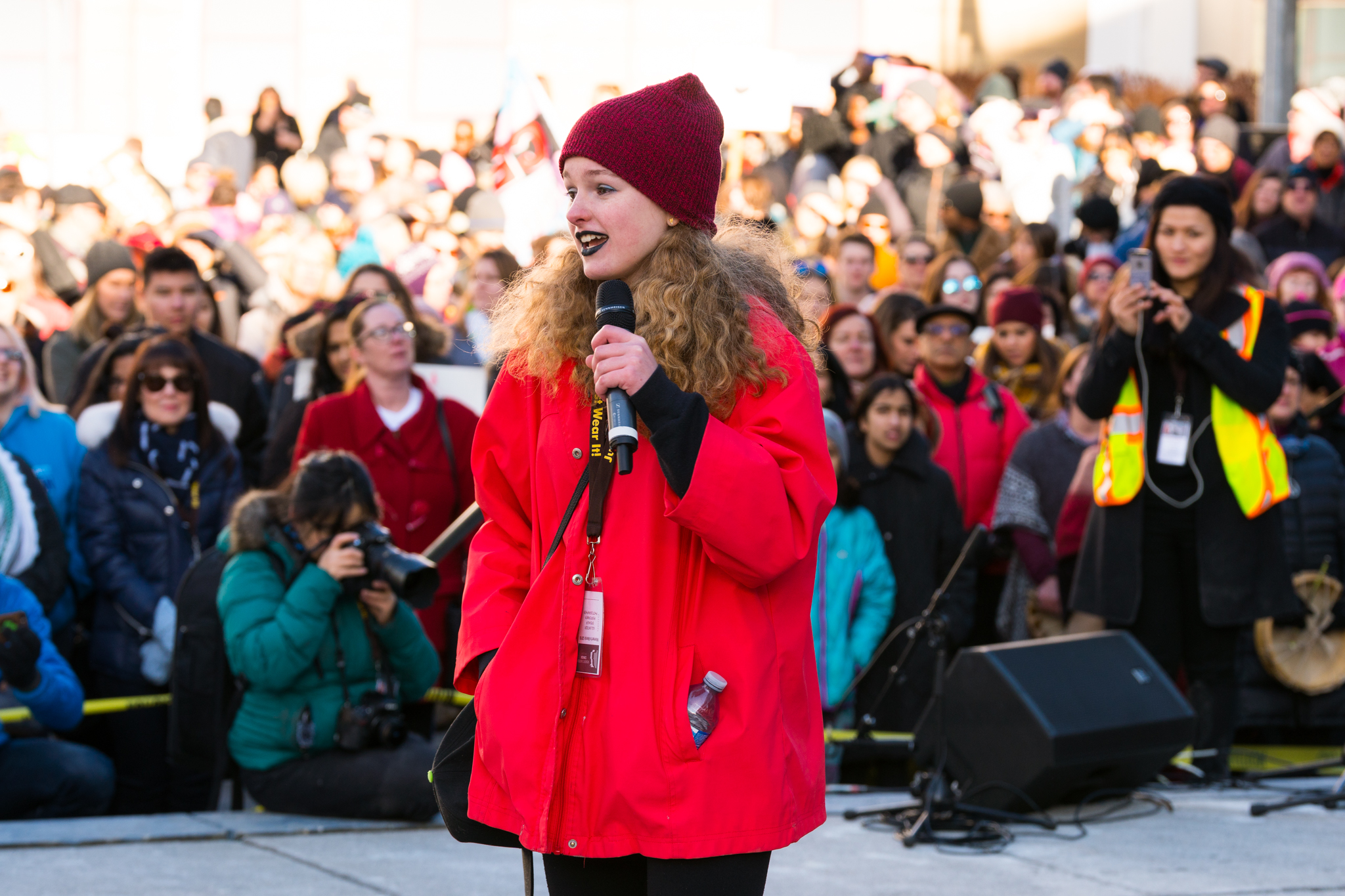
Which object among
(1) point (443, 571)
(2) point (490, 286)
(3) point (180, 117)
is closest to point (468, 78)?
(3) point (180, 117)

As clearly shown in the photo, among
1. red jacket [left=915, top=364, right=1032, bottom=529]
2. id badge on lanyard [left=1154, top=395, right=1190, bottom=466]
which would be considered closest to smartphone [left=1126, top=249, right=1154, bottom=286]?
id badge on lanyard [left=1154, top=395, right=1190, bottom=466]

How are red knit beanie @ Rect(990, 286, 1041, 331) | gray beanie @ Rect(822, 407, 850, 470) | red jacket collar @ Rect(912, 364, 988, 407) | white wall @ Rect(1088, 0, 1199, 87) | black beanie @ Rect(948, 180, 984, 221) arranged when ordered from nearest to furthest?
A: gray beanie @ Rect(822, 407, 850, 470) < red jacket collar @ Rect(912, 364, 988, 407) < red knit beanie @ Rect(990, 286, 1041, 331) < black beanie @ Rect(948, 180, 984, 221) < white wall @ Rect(1088, 0, 1199, 87)

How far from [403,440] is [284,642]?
1.35m

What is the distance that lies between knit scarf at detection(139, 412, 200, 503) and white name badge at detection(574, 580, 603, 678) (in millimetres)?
4452

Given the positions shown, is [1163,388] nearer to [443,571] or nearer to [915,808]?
[915,808]

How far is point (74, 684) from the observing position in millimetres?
5734

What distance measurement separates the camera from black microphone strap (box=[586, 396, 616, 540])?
2.62 metres

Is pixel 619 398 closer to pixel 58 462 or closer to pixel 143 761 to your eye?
pixel 143 761

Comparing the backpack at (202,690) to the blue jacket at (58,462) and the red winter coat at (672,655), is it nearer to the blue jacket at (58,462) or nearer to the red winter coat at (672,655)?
the blue jacket at (58,462)

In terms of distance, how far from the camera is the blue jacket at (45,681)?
5622 millimetres

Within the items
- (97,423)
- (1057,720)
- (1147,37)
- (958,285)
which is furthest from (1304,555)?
(1147,37)

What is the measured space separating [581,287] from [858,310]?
542 cm

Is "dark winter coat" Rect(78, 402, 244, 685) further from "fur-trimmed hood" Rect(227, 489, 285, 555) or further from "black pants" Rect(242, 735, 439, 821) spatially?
"black pants" Rect(242, 735, 439, 821)

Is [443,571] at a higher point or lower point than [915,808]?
higher
